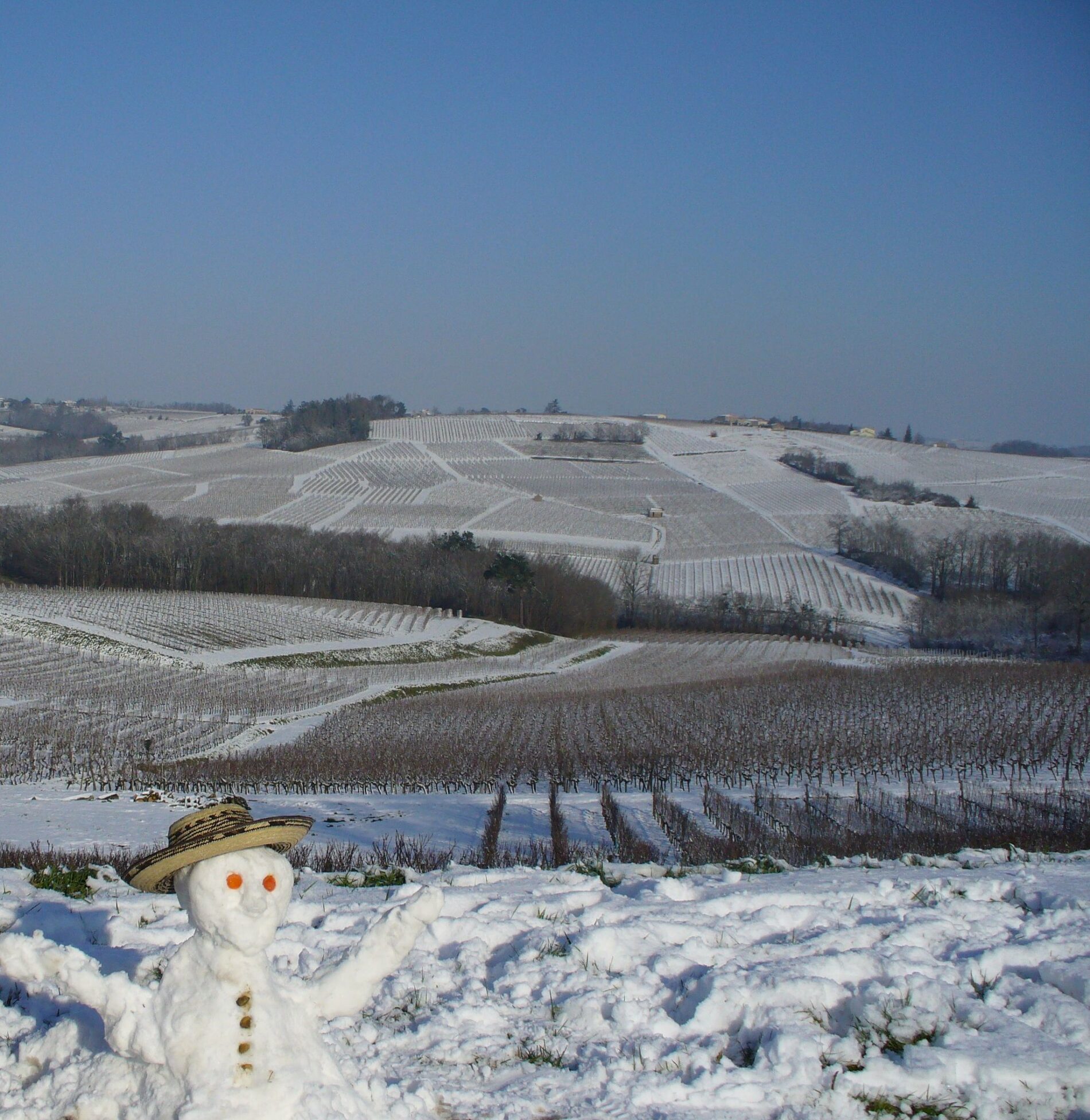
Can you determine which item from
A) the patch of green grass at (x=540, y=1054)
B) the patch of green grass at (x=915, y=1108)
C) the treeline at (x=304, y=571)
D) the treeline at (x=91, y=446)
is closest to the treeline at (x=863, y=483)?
the treeline at (x=304, y=571)

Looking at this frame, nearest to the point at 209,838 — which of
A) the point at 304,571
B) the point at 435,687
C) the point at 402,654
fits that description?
the point at 435,687

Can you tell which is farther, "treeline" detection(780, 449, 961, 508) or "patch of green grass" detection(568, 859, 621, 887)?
"treeline" detection(780, 449, 961, 508)

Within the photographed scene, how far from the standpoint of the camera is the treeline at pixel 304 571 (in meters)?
66.1

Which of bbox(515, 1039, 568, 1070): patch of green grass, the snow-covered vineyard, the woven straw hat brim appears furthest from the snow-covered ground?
the snow-covered vineyard

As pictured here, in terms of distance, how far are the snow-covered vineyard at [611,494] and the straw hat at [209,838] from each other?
6611 centimetres

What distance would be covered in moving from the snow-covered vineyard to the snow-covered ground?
205 ft

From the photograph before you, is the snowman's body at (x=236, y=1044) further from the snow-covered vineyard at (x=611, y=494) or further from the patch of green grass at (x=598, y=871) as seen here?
the snow-covered vineyard at (x=611, y=494)

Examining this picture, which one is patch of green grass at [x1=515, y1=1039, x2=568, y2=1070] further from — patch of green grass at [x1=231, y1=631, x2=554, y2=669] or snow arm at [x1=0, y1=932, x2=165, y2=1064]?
patch of green grass at [x1=231, y1=631, x2=554, y2=669]

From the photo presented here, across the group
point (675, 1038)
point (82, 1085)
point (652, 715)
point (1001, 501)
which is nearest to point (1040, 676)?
Result: point (652, 715)

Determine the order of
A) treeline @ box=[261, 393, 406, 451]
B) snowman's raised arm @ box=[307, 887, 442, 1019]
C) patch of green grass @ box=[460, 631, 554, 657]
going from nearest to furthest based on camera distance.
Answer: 1. snowman's raised arm @ box=[307, 887, 442, 1019]
2. patch of green grass @ box=[460, 631, 554, 657]
3. treeline @ box=[261, 393, 406, 451]

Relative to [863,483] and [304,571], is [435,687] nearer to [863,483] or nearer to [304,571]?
[304,571]

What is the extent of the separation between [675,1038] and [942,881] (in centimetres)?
335

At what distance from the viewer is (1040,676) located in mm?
33062

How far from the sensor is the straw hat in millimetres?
3693
